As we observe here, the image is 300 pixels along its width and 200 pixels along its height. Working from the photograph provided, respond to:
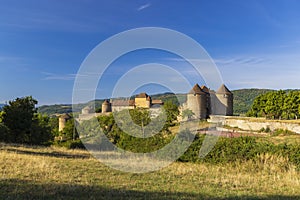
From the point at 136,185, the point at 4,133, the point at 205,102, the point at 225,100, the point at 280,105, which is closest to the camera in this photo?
the point at 136,185

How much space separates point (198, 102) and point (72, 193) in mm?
52294

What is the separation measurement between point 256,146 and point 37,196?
856 centimetres

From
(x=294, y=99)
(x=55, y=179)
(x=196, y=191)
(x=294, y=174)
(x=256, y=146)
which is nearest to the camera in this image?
(x=196, y=191)

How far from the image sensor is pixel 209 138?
1194 cm

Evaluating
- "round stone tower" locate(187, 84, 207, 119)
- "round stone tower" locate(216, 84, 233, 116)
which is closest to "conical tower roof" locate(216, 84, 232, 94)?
"round stone tower" locate(216, 84, 233, 116)

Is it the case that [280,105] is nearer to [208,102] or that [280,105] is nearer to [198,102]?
[208,102]

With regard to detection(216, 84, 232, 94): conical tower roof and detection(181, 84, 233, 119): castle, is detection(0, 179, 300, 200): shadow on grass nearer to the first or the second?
detection(181, 84, 233, 119): castle

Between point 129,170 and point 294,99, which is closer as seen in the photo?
point 129,170

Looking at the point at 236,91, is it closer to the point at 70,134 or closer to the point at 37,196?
the point at 70,134

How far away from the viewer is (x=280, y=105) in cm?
4919

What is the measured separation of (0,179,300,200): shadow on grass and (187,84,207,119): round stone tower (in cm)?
5018

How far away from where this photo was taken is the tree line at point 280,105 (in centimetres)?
4715

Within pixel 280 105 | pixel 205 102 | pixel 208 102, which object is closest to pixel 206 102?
pixel 205 102

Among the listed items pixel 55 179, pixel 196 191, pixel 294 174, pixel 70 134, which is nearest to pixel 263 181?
pixel 294 174
